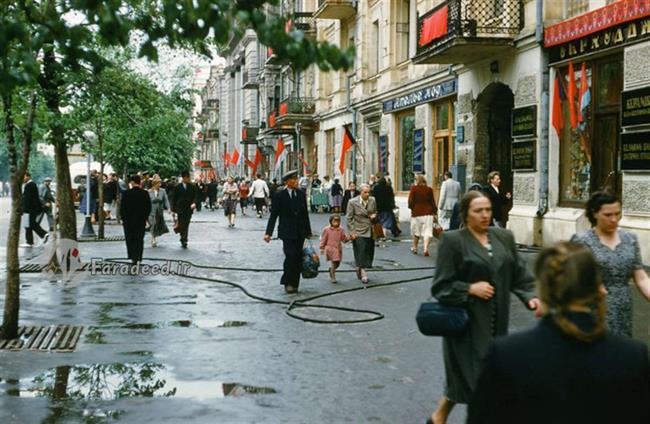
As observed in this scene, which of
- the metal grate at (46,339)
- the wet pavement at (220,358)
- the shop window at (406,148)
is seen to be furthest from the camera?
the shop window at (406,148)

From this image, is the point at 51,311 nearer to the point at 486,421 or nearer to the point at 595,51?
the point at 486,421

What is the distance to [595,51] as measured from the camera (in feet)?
54.7

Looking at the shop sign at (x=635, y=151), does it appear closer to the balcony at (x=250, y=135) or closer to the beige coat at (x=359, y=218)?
the beige coat at (x=359, y=218)


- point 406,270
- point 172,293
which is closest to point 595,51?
point 406,270

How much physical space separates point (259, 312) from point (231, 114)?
7303 centimetres

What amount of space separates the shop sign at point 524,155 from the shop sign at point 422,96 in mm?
4296

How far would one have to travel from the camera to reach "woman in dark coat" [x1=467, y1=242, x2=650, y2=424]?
8.96 ft

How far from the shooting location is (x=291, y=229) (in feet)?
42.0

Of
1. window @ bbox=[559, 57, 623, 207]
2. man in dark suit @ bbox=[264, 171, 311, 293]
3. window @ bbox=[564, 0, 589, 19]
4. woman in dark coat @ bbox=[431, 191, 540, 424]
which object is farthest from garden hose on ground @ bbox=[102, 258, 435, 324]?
window @ bbox=[564, 0, 589, 19]

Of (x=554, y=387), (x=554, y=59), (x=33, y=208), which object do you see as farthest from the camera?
(x=33, y=208)

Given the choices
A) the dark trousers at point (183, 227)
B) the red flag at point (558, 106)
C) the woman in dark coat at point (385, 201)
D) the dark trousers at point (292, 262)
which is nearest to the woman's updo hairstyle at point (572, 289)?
the dark trousers at point (292, 262)

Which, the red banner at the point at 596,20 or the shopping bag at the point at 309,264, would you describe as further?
the red banner at the point at 596,20

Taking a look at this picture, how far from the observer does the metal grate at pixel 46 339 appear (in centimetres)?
853

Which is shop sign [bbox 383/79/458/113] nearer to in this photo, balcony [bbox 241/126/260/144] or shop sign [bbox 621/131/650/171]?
shop sign [bbox 621/131/650/171]
